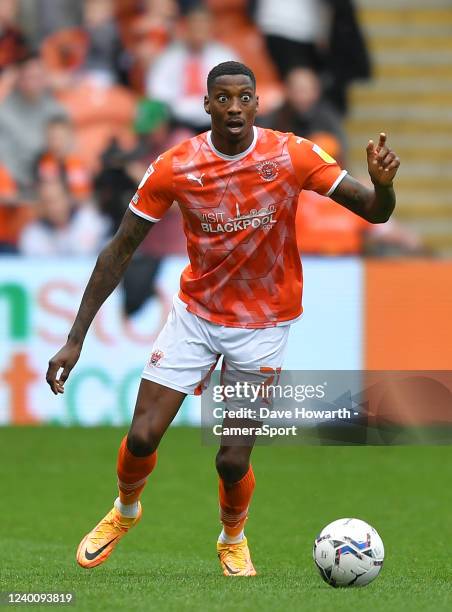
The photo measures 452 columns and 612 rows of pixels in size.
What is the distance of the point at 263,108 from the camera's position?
47.3ft

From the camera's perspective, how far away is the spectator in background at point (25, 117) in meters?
14.1

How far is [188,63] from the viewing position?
1473 cm

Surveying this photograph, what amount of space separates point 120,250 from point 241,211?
0.62 m

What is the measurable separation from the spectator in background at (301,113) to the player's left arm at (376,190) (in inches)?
299

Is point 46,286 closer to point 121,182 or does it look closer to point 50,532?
point 121,182

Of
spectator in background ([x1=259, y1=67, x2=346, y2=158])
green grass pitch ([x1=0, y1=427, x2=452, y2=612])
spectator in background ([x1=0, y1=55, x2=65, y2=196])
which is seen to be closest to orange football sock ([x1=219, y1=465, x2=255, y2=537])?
green grass pitch ([x1=0, y1=427, x2=452, y2=612])

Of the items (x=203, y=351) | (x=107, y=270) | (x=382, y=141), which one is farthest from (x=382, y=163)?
(x=107, y=270)

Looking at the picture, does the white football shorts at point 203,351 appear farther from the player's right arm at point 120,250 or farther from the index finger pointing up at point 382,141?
Answer: the index finger pointing up at point 382,141

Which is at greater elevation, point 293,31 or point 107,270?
point 293,31

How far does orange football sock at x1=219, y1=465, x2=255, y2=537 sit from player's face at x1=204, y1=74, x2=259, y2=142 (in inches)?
67.3

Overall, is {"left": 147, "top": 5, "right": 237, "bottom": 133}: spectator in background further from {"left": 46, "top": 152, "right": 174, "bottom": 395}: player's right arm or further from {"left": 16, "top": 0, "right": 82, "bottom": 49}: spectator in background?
{"left": 46, "top": 152, "right": 174, "bottom": 395}: player's right arm

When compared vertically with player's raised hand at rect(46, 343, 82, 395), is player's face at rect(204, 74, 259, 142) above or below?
above

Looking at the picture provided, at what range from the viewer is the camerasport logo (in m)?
6.40

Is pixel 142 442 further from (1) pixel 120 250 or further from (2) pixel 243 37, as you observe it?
(2) pixel 243 37
